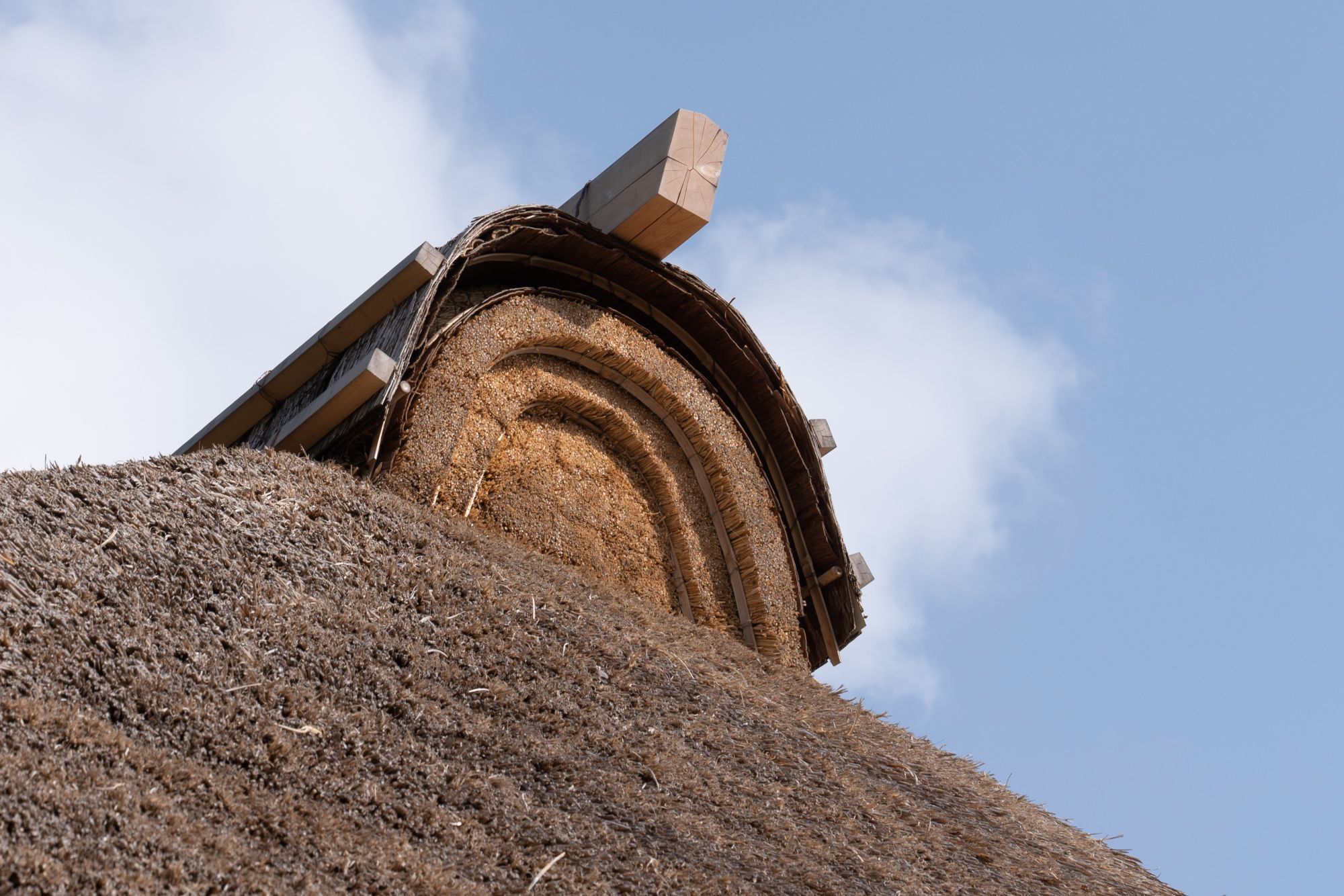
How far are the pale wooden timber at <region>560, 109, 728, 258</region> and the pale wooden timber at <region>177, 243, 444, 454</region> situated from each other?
1.74 metres

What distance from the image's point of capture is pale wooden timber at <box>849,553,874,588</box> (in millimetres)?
10094

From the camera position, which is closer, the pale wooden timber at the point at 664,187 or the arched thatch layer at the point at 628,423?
the arched thatch layer at the point at 628,423

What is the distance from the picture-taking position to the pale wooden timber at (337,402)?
6848 mm

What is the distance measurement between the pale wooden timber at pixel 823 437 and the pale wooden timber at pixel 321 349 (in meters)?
3.80

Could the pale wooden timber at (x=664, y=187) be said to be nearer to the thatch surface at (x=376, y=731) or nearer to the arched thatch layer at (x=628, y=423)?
the arched thatch layer at (x=628, y=423)

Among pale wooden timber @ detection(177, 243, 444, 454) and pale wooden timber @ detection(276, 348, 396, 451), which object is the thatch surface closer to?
pale wooden timber @ detection(276, 348, 396, 451)

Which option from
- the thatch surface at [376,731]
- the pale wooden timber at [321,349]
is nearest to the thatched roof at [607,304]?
the pale wooden timber at [321,349]

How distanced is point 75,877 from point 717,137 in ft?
22.5

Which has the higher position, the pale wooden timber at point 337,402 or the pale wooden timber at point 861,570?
the pale wooden timber at point 861,570

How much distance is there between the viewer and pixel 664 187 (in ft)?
28.2

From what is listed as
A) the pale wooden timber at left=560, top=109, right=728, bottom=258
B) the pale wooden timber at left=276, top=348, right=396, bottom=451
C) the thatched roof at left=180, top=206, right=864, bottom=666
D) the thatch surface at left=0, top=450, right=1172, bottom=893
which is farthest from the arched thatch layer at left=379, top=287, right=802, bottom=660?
the thatch surface at left=0, top=450, right=1172, bottom=893

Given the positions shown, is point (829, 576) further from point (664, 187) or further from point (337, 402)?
point (337, 402)

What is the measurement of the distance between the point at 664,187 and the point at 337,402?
2.84 m

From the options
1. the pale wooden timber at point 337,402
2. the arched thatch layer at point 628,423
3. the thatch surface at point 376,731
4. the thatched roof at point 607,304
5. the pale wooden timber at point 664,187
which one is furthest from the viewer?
the pale wooden timber at point 664,187
